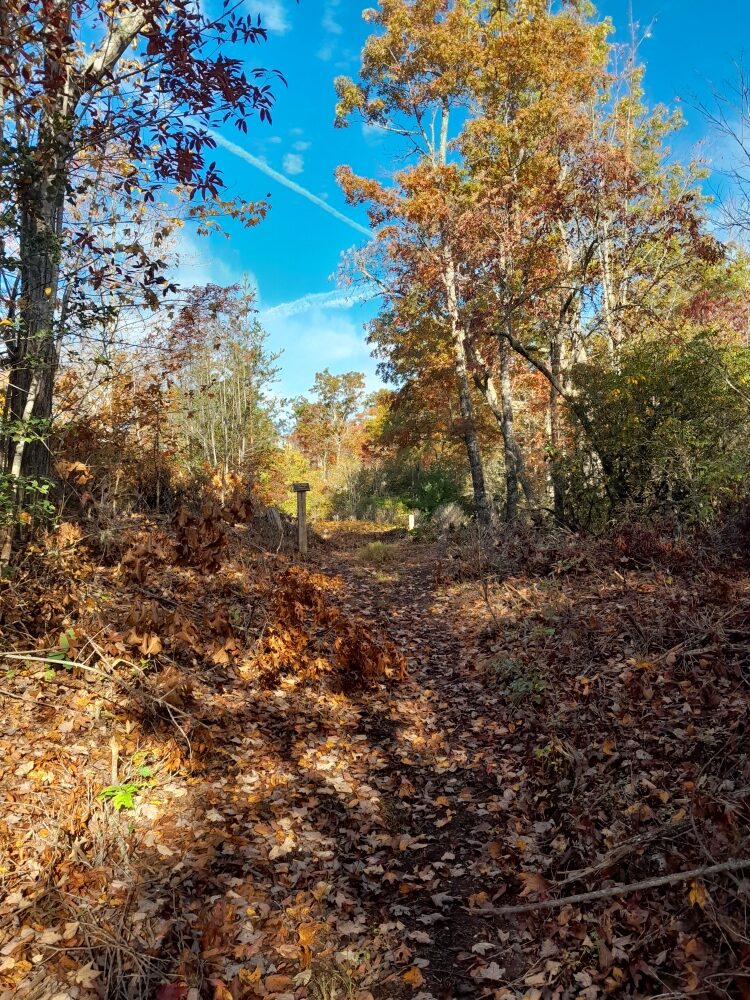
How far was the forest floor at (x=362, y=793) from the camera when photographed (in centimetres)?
288

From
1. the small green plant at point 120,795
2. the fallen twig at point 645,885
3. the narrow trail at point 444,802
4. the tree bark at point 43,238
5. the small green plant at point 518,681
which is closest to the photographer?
the fallen twig at point 645,885

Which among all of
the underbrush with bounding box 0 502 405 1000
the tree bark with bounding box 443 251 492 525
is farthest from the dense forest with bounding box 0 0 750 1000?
the tree bark with bounding box 443 251 492 525

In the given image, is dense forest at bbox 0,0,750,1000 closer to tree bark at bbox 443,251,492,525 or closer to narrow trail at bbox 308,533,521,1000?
narrow trail at bbox 308,533,521,1000

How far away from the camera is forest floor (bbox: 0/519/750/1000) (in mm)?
2879

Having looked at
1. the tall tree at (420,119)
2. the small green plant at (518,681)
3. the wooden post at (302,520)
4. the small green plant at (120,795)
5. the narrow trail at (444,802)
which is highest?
the tall tree at (420,119)

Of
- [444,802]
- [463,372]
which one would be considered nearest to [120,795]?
[444,802]

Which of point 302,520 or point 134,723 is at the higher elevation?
point 302,520

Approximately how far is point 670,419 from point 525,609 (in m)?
4.04

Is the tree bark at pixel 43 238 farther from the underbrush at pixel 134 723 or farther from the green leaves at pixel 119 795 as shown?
the green leaves at pixel 119 795

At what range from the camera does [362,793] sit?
448cm

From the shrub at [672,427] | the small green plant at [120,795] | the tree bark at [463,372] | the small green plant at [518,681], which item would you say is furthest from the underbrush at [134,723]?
the tree bark at [463,372]

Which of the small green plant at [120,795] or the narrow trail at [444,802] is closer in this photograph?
the narrow trail at [444,802]

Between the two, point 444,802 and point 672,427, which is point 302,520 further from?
point 444,802

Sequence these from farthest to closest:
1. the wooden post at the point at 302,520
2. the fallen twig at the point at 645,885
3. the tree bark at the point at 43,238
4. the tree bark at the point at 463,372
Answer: the tree bark at the point at 463,372 → the wooden post at the point at 302,520 → the tree bark at the point at 43,238 → the fallen twig at the point at 645,885
